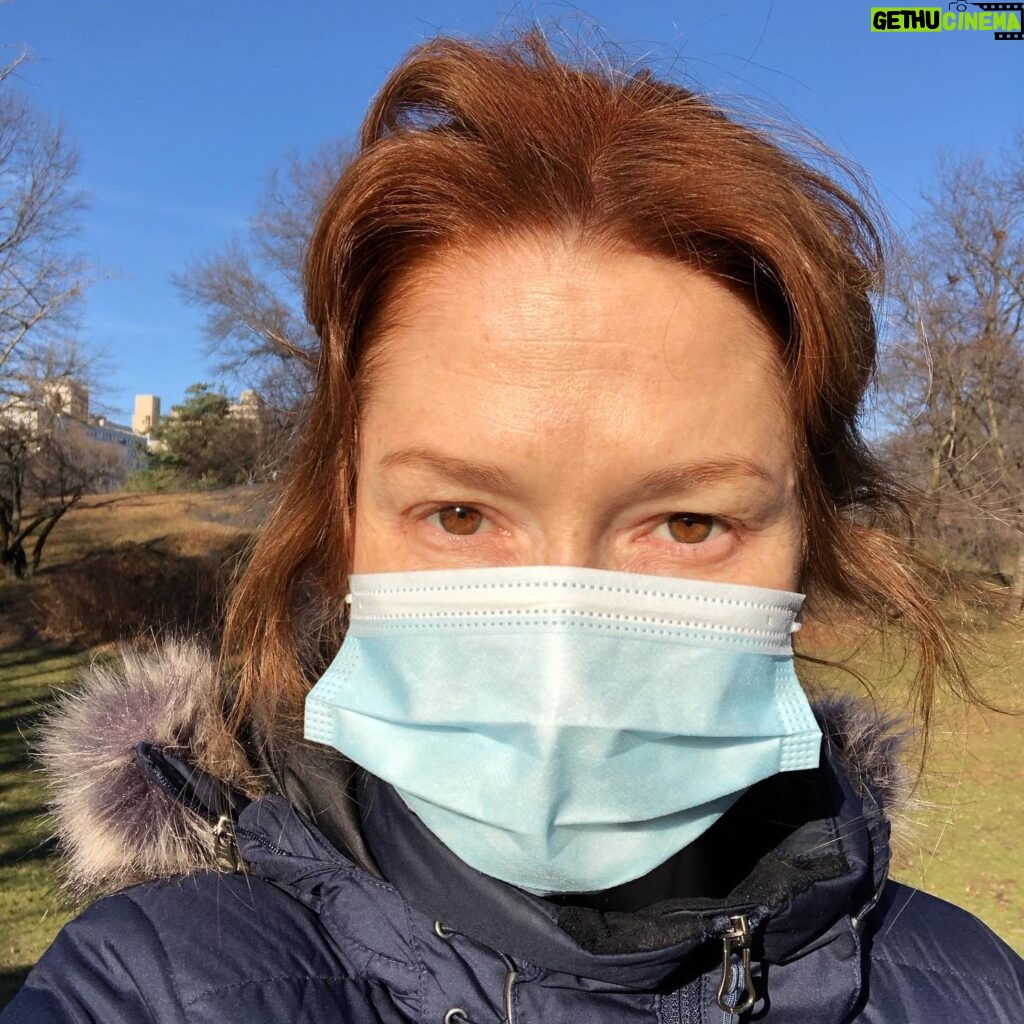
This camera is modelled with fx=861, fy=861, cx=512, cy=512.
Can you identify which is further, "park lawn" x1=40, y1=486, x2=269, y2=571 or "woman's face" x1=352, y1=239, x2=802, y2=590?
"park lawn" x1=40, y1=486, x2=269, y2=571

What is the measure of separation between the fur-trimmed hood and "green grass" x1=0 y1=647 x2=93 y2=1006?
30 centimetres

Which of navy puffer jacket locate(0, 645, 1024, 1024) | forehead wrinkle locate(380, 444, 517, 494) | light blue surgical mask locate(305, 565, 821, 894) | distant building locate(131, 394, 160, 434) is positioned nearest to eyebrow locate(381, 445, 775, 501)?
forehead wrinkle locate(380, 444, 517, 494)

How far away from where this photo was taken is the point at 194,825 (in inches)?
50.5

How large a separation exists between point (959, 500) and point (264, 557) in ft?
5.40

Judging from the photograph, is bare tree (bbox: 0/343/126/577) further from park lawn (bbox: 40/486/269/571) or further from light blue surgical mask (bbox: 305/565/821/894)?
light blue surgical mask (bbox: 305/565/821/894)

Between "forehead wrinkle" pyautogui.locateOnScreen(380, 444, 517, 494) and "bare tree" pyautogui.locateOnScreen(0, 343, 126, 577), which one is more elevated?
"bare tree" pyautogui.locateOnScreen(0, 343, 126, 577)

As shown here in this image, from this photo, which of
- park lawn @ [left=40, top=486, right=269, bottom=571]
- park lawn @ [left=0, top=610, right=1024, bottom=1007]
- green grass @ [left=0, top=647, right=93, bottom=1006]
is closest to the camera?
park lawn @ [left=0, top=610, right=1024, bottom=1007]

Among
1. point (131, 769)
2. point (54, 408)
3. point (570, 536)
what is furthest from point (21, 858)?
point (54, 408)

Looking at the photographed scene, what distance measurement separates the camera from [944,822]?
1.92m

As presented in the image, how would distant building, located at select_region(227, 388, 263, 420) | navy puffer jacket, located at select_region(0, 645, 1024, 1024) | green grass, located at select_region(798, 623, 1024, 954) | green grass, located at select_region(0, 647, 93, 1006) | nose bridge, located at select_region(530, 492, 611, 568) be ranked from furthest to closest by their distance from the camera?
1. green grass, located at select_region(0, 647, 93, 1006)
2. distant building, located at select_region(227, 388, 263, 420)
3. green grass, located at select_region(798, 623, 1024, 954)
4. nose bridge, located at select_region(530, 492, 611, 568)
5. navy puffer jacket, located at select_region(0, 645, 1024, 1024)

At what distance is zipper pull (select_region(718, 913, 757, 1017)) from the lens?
117 centimetres

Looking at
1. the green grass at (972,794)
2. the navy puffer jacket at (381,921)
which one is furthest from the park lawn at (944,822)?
the navy puffer jacket at (381,921)

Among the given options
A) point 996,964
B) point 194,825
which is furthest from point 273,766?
point 996,964

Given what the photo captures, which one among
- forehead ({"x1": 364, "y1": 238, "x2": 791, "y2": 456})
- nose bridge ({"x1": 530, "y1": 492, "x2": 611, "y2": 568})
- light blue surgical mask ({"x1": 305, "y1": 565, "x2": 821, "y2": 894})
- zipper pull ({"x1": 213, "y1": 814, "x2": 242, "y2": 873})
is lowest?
zipper pull ({"x1": 213, "y1": 814, "x2": 242, "y2": 873})
